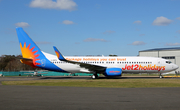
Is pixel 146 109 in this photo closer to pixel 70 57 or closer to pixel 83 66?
pixel 83 66

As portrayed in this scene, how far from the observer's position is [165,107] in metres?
9.26

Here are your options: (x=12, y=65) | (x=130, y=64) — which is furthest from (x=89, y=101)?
(x=12, y=65)

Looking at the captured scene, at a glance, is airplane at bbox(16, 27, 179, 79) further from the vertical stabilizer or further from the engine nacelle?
the engine nacelle

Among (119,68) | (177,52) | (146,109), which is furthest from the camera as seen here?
(177,52)

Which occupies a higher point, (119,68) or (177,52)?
(177,52)

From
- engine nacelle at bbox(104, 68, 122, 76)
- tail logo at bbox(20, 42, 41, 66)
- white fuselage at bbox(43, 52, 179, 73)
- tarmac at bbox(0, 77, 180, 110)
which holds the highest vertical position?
tail logo at bbox(20, 42, 41, 66)

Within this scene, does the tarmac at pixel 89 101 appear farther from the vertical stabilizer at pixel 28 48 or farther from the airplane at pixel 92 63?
the vertical stabilizer at pixel 28 48

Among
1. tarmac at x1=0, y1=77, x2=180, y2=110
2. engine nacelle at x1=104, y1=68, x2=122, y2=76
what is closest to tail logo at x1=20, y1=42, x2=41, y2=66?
engine nacelle at x1=104, y1=68, x2=122, y2=76

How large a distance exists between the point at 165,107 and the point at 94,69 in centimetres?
2717

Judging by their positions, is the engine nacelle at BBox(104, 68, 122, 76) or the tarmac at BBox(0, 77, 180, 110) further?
A: the engine nacelle at BBox(104, 68, 122, 76)

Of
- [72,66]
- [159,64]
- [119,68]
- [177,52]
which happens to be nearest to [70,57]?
[72,66]

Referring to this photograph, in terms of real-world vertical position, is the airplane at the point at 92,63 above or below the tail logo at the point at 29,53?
below

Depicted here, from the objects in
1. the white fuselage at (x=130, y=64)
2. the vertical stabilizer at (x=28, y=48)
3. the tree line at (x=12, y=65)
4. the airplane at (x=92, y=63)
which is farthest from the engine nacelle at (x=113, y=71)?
the tree line at (x=12, y=65)

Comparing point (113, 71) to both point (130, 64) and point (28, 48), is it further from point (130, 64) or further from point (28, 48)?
point (28, 48)
